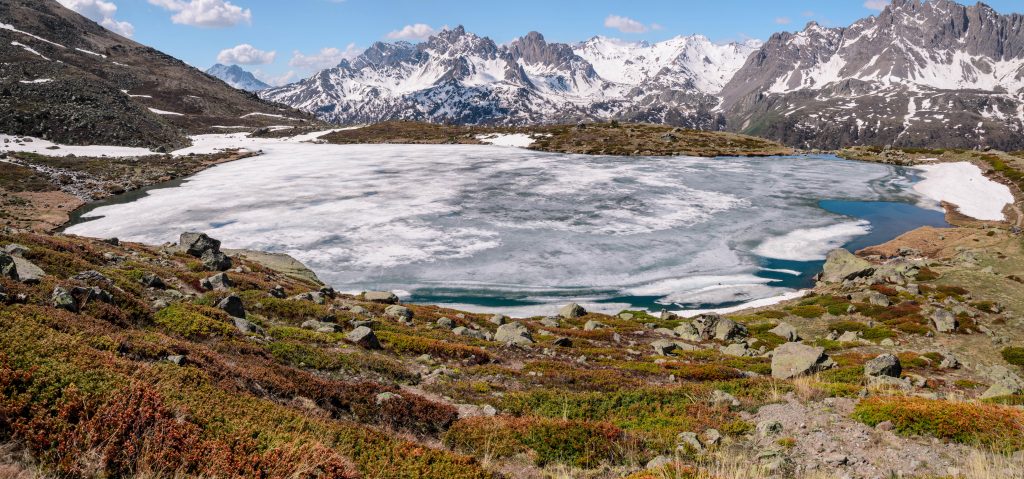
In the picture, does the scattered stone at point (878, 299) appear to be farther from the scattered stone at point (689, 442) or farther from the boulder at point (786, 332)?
the scattered stone at point (689, 442)

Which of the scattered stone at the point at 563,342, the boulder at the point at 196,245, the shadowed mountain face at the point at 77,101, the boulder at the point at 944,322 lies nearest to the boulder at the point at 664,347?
the scattered stone at the point at 563,342

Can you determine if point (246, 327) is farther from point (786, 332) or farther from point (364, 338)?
point (786, 332)

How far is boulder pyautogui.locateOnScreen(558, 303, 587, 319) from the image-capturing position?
111 feet

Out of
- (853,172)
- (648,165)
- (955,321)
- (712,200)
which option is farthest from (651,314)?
(853,172)

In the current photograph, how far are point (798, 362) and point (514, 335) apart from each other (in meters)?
12.9

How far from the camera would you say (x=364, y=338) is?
62.6 ft

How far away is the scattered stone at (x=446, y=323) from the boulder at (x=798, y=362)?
51.2ft

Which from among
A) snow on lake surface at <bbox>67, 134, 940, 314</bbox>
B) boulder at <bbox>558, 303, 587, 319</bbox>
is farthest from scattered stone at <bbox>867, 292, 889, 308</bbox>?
boulder at <bbox>558, 303, 587, 319</bbox>

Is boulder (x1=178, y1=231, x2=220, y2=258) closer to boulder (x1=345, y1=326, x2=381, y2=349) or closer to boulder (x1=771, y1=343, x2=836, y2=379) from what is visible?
boulder (x1=345, y1=326, x2=381, y2=349)

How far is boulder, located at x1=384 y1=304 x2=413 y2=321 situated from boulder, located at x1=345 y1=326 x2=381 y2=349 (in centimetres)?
717

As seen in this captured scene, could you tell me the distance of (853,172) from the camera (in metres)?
115

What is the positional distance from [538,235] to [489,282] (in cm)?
1292

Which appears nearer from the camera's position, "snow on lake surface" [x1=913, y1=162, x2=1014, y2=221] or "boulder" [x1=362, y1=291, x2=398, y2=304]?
"boulder" [x1=362, y1=291, x2=398, y2=304]

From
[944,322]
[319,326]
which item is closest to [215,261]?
[319,326]
